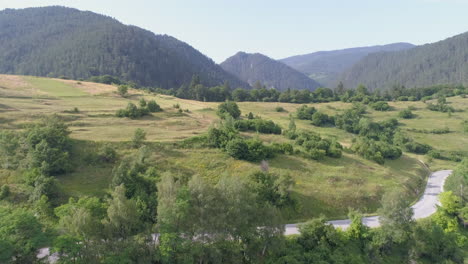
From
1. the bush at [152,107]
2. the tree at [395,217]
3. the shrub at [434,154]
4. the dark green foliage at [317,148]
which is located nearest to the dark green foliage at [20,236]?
the tree at [395,217]

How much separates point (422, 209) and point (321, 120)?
4888cm

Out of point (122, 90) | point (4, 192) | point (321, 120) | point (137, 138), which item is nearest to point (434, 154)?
point (321, 120)

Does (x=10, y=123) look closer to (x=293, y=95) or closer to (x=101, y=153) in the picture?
(x=101, y=153)

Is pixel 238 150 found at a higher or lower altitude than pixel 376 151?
higher

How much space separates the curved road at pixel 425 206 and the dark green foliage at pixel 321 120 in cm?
3349

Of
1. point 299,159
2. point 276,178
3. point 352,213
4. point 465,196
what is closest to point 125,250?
point 276,178

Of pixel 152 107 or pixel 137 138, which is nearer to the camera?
pixel 137 138

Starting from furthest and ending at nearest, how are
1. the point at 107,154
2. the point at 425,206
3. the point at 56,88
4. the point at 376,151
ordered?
the point at 56,88 < the point at 376,151 < the point at 425,206 < the point at 107,154

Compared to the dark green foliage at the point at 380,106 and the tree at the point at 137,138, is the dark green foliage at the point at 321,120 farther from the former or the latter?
the tree at the point at 137,138

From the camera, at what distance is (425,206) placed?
37.8 m

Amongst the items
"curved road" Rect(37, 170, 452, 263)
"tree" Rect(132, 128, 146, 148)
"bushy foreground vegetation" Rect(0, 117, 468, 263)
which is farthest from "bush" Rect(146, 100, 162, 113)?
"curved road" Rect(37, 170, 452, 263)

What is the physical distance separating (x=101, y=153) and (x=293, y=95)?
96.9m

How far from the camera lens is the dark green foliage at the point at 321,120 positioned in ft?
271

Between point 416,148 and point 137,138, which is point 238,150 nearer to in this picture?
point 137,138
